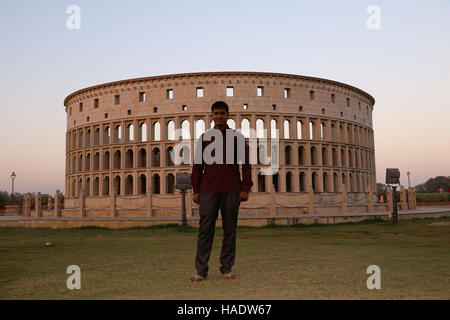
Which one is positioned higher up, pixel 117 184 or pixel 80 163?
pixel 80 163

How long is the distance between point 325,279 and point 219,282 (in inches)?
46.9

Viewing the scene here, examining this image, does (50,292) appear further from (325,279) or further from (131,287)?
(325,279)

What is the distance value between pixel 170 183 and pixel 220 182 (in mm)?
31170

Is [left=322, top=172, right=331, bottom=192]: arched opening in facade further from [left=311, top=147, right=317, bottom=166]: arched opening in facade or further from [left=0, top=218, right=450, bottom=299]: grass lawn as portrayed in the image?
[left=0, top=218, right=450, bottom=299]: grass lawn

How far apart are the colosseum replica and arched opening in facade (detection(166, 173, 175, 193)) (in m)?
0.10

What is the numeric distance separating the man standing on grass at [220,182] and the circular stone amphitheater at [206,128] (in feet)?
84.8

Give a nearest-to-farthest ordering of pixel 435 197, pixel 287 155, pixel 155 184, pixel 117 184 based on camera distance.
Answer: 1. pixel 117 184
2. pixel 155 184
3. pixel 287 155
4. pixel 435 197

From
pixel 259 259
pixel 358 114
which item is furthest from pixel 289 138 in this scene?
pixel 259 259

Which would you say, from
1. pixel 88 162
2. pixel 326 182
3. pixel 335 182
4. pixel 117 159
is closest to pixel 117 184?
pixel 117 159

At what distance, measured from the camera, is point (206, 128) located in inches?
1266

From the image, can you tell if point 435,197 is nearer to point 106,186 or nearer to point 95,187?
point 106,186

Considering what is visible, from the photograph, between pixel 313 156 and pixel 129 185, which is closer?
pixel 129 185

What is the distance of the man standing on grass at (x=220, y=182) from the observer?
4.40m
